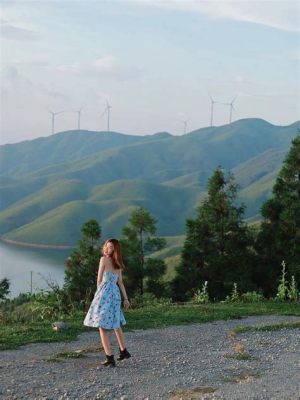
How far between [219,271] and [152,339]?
2058cm

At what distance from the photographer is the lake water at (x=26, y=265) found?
108 metres

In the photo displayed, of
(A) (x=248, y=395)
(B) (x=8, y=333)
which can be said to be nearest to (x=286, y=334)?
(A) (x=248, y=395)

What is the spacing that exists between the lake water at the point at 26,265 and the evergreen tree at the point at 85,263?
6607 centimetres

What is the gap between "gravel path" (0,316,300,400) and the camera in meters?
7.84

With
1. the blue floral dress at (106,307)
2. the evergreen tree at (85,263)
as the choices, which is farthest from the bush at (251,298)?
the evergreen tree at (85,263)

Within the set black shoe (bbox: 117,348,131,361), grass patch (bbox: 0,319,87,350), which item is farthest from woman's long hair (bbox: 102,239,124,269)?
grass patch (bbox: 0,319,87,350)

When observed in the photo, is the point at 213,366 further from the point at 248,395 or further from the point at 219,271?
the point at 219,271

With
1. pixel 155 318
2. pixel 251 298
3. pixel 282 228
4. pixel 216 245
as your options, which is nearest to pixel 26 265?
pixel 216 245

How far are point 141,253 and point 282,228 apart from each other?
936 centimetres

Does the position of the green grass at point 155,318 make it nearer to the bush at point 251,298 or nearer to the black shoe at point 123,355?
the bush at point 251,298

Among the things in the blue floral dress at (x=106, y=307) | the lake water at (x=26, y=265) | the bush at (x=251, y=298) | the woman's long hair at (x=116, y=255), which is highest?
the woman's long hair at (x=116, y=255)

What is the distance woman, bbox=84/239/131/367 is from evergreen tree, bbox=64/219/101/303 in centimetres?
2121

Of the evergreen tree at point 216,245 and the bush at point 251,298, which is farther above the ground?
the evergreen tree at point 216,245

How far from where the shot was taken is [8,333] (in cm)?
1148
